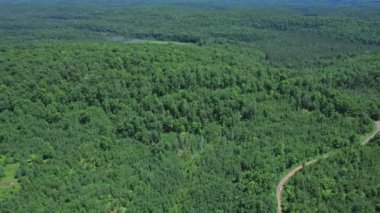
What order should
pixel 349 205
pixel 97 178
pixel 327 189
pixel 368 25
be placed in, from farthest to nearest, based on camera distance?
pixel 368 25 < pixel 97 178 < pixel 327 189 < pixel 349 205

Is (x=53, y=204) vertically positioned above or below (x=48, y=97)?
below

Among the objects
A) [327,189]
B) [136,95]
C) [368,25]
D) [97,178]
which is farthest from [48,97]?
[368,25]

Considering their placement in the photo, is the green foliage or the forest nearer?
the green foliage

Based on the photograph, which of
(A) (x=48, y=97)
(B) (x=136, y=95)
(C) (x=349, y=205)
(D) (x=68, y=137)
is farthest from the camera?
(B) (x=136, y=95)

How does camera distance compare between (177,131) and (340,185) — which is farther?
(177,131)

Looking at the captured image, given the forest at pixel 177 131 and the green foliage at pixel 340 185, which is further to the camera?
the forest at pixel 177 131

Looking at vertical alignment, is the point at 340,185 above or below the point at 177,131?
above

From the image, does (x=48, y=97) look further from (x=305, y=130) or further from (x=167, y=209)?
(x=305, y=130)

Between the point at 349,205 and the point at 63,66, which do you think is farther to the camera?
the point at 63,66
